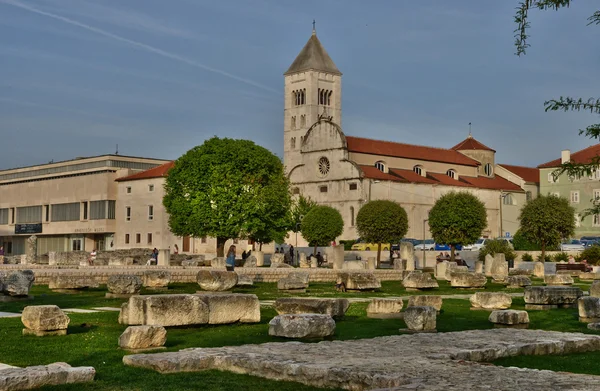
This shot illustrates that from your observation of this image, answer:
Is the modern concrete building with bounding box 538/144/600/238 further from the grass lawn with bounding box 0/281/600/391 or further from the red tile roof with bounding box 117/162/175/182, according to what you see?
the grass lawn with bounding box 0/281/600/391

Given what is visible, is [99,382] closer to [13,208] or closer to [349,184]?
[349,184]

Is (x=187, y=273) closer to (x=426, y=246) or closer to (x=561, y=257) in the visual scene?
(x=561, y=257)

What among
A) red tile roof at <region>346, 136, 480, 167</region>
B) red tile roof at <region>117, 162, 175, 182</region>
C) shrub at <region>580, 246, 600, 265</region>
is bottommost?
shrub at <region>580, 246, 600, 265</region>

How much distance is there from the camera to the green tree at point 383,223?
70438mm

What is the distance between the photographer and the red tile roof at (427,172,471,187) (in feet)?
332

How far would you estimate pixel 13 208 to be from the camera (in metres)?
110

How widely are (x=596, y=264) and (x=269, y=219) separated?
957 inches

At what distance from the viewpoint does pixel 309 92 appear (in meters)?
121

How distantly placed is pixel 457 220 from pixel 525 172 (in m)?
54.2

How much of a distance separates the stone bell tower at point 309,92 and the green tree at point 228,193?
50.1 m

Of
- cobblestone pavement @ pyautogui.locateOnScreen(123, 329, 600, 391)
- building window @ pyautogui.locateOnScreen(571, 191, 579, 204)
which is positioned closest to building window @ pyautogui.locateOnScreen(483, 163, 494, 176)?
building window @ pyautogui.locateOnScreen(571, 191, 579, 204)

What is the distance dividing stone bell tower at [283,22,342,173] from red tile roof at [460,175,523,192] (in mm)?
23550

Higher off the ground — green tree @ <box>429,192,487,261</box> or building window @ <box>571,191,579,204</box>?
building window @ <box>571,191,579,204</box>

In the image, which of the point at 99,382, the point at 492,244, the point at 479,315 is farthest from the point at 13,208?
the point at 99,382
